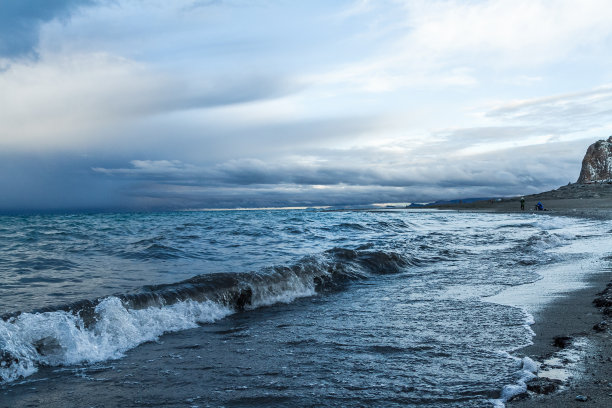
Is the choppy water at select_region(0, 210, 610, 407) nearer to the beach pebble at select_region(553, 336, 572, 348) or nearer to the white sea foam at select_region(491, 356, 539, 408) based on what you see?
the white sea foam at select_region(491, 356, 539, 408)

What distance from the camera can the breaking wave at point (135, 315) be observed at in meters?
4.70

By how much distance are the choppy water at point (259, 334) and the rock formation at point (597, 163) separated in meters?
88.3

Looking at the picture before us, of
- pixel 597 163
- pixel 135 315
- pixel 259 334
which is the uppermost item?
pixel 597 163

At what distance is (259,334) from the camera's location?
5.49 m

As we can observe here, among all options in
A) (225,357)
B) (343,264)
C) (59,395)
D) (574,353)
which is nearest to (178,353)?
(225,357)

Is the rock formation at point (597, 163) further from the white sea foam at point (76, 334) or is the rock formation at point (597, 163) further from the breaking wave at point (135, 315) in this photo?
the white sea foam at point (76, 334)

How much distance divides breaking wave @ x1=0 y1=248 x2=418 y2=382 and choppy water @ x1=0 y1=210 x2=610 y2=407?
0.02 metres

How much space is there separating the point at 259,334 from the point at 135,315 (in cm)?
194

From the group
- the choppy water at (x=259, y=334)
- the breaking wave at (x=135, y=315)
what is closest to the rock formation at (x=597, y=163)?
the choppy water at (x=259, y=334)

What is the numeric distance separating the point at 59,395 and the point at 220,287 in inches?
155

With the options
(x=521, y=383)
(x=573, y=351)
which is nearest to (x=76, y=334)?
(x=521, y=383)

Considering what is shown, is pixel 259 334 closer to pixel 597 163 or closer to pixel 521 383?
pixel 521 383

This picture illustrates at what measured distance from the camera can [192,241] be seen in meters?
16.3

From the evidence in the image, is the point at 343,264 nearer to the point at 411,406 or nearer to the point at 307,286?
the point at 307,286
